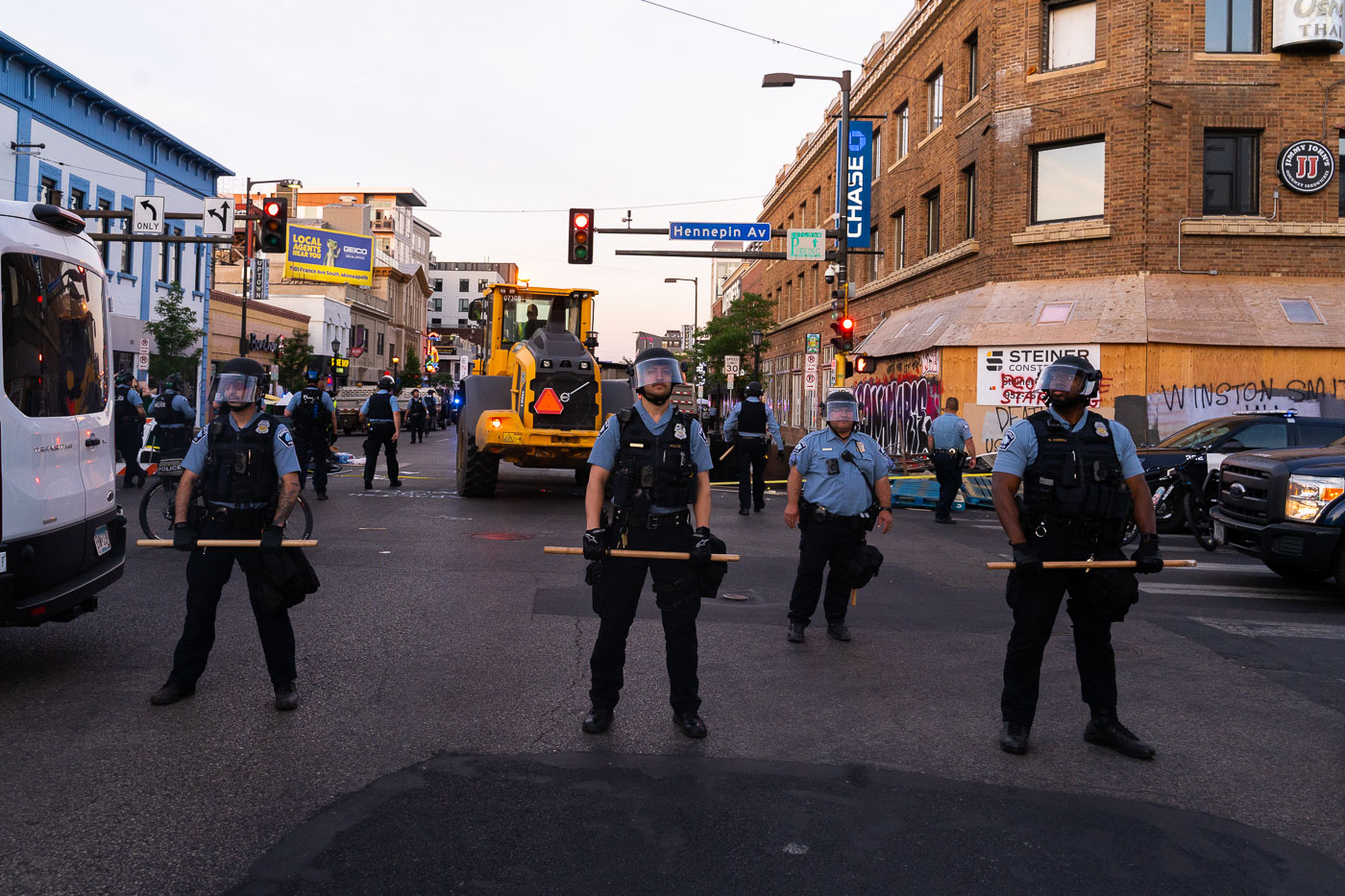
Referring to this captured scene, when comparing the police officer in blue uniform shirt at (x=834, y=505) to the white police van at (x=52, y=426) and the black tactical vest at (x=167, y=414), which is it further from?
the black tactical vest at (x=167, y=414)

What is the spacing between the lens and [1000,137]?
23453mm

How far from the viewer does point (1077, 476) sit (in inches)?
214

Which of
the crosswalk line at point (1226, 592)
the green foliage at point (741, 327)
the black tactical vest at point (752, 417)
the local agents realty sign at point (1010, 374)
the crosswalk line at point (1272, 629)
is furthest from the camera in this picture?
the green foliage at point (741, 327)

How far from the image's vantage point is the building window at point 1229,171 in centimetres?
2167

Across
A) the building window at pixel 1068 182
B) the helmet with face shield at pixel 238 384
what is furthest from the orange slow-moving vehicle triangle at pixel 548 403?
the building window at pixel 1068 182

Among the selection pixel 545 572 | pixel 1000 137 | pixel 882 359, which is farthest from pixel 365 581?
pixel 882 359

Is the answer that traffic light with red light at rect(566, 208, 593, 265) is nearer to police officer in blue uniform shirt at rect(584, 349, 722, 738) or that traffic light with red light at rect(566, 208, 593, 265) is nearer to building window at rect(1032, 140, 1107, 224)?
building window at rect(1032, 140, 1107, 224)

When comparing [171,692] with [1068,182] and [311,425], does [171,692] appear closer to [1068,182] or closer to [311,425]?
[311,425]

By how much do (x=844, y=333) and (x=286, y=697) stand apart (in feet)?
58.0

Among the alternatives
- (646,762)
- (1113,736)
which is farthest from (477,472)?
(1113,736)

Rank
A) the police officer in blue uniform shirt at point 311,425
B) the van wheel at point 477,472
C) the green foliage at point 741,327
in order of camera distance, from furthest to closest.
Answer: the green foliage at point 741,327 < the van wheel at point 477,472 < the police officer in blue uniform shirt at point 311,425

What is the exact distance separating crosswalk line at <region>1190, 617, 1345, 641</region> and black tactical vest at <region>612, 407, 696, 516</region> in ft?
17.1

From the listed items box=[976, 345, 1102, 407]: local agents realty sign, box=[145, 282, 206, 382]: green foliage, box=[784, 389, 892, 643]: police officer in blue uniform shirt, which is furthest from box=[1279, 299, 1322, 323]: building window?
box=[145, 282, 206, 382]: green foliage

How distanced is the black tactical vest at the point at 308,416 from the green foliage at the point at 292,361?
41.1 m
